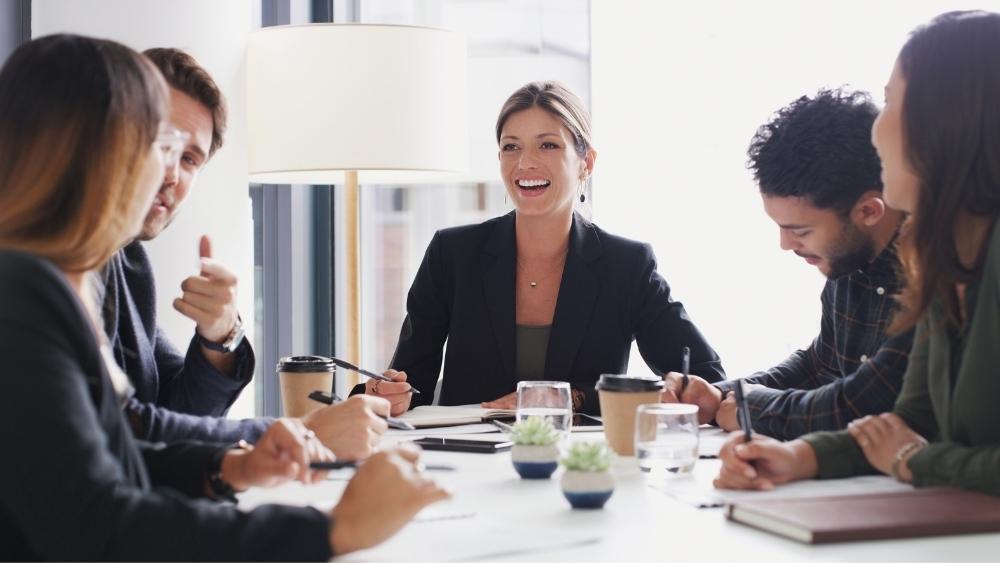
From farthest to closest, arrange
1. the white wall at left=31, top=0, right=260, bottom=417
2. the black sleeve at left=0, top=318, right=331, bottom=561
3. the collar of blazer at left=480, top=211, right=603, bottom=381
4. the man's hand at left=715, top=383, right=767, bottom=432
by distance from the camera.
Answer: the collar of blazer at left=480, top=211, right=603, bottom=381, the white wall at left=31, top=0, right=260, bottom=417, the man's hand at left=715, top=383, right=767, bottom=432, the black sleeve at left=0, top=318, right=331, bottom=561

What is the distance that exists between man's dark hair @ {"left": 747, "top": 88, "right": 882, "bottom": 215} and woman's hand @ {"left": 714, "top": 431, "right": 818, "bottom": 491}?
28.8 inches

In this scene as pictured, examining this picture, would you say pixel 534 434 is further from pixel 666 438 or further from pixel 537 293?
pixel 537 293

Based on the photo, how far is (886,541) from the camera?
1257 millimetres

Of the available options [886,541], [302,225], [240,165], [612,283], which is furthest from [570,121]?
[886,541]

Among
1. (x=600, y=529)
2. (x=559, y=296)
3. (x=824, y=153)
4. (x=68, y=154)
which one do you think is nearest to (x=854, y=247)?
(x=824, y=153)

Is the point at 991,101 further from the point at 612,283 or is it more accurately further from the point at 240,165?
the point at 240,165

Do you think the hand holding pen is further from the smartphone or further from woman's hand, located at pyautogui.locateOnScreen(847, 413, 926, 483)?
woman's hand, located at pyautogui.locateOnScreen(847, 413, 926, 483)

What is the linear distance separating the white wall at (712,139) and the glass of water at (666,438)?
7.07 feet

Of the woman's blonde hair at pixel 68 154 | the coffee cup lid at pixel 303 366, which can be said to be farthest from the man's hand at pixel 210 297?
the woman's blonde hair at pixel 68 154

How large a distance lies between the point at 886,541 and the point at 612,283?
1.72 m

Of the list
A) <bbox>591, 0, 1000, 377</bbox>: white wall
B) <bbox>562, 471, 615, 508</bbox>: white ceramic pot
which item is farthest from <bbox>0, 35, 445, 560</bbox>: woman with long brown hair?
<bbox>591, 0, 1000, 377</bbox>: white wall

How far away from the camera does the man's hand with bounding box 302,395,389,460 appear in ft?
5.95

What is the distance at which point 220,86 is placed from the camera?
11.1ft

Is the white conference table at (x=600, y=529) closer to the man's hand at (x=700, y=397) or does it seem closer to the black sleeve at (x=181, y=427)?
the black sleeve at (x=181, y=427)
